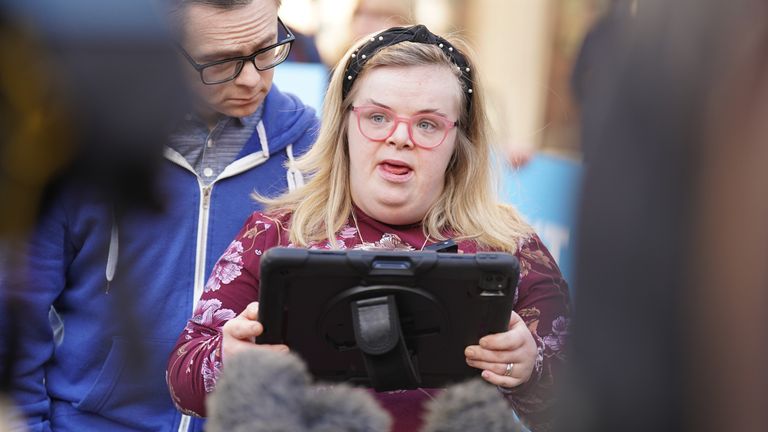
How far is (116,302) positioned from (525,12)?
681cm

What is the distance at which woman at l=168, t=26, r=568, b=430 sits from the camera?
193 centimetres

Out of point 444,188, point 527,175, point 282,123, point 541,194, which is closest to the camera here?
point 444,188

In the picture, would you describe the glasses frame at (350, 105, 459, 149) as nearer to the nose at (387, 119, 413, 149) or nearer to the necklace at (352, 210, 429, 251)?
the nose at (387, 119, 413, 149)

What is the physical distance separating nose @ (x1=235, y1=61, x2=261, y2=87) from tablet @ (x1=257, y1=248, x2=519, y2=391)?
0.81 meters

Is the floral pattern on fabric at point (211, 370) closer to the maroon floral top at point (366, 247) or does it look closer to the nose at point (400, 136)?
the maroon floral top at point (366, 247)

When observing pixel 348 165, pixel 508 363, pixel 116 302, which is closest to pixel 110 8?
pixel 116 302

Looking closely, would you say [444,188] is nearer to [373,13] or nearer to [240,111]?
[240,111]

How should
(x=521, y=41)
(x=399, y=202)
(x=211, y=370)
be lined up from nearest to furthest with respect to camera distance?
(x=211, y=370), (x=399, y=202), (x=521, y=41)

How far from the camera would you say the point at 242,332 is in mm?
1677

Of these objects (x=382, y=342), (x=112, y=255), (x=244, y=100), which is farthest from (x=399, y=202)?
(x=112, y=255)

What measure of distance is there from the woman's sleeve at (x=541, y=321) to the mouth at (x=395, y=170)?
275 mm

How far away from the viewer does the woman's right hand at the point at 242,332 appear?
5.42 feet

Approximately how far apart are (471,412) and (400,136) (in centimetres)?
104

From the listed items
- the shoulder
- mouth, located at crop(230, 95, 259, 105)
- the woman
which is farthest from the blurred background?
the shoulder
